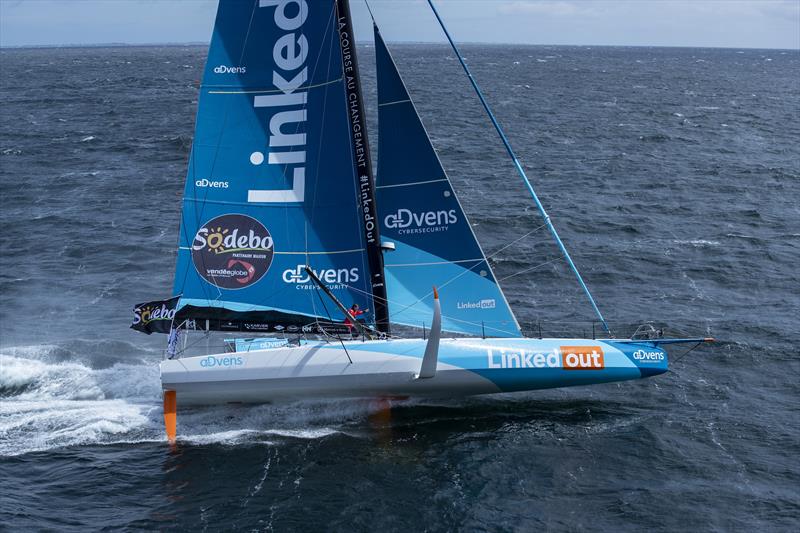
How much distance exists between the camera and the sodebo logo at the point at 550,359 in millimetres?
22578

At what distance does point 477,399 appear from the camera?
24.3 meters

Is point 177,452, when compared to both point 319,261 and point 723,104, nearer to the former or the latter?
point 319,261

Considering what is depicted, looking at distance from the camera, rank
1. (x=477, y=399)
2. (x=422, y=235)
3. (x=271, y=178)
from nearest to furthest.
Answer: (x=271, y=178)
(x=422, y=235)
(x=477, y=399)

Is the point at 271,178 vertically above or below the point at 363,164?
below

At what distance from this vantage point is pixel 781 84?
429 ft

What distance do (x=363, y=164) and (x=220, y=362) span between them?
19.8 ft

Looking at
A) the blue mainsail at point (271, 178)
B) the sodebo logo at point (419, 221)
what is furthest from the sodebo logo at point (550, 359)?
the blue mainsail at point (271, 178)

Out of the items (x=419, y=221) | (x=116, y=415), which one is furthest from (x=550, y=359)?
(x=116, y=415)

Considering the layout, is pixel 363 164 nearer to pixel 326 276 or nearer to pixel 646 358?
pixel 326 276

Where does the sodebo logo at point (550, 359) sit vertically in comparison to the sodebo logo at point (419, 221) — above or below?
below

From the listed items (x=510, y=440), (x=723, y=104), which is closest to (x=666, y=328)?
(x=510, y=440)

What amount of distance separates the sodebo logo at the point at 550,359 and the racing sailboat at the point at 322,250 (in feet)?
0.12

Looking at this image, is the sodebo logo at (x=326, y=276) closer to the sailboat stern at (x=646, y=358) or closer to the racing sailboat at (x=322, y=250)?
the racing sailboat at (x=322, y=250)

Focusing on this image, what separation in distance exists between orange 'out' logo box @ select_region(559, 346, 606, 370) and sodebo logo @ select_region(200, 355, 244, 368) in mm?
7970
